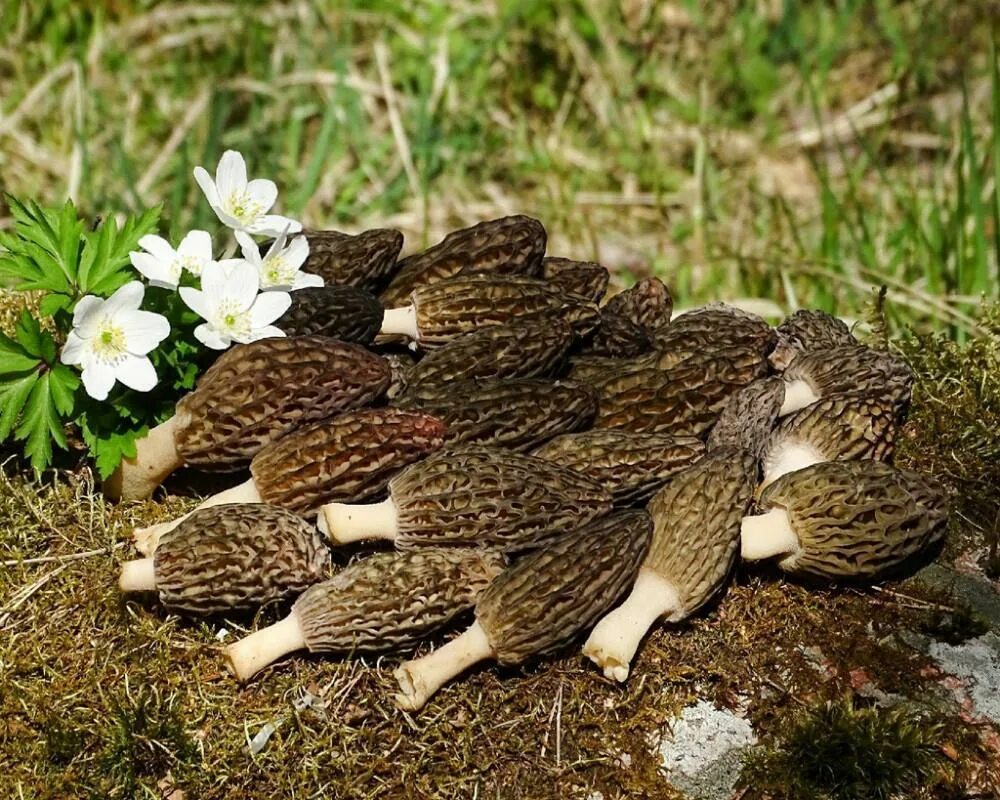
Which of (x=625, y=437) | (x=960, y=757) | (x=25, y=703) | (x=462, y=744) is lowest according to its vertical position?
(x=25, y=703)

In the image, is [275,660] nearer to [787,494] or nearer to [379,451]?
[379,451]

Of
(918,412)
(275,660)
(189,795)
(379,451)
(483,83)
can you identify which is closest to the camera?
(189,795)

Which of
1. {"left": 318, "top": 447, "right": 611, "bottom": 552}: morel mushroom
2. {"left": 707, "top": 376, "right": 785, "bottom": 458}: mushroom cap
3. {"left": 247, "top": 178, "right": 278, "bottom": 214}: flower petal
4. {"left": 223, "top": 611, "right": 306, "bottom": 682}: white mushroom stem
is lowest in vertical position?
{"left": 223, "top": 611, "right": 306, "bottom": 682}: white mushroom stem

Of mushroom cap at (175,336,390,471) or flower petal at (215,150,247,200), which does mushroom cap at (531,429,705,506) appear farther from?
flower petal at (215,150,247,200)

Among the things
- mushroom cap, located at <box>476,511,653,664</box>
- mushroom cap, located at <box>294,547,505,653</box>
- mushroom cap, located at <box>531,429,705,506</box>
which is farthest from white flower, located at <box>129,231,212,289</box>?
mushroom cap, located at <box>476,511,653,664</box>

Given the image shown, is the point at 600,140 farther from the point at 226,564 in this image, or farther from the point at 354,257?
the point at 226,564

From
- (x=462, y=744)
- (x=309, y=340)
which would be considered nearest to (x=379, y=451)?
(x=309, y=340)

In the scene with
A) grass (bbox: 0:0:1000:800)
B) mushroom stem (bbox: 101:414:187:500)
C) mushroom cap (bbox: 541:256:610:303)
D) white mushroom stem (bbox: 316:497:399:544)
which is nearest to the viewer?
white mushroom stem (bbox: 316:497:399:544)
